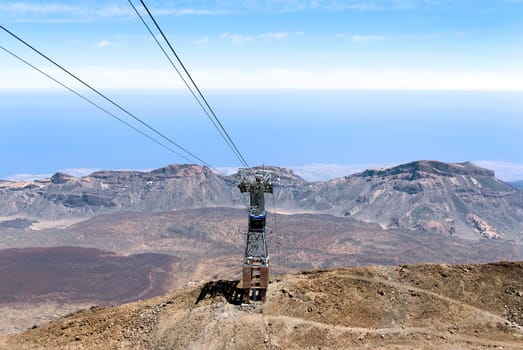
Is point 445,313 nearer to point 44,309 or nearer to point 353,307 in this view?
point 353,307

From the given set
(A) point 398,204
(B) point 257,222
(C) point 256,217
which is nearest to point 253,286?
(B) point 257,222

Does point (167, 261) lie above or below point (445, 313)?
below

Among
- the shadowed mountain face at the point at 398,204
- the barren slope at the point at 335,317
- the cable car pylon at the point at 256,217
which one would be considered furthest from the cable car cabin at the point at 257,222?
the shadowed mountain face at the point at 398,204

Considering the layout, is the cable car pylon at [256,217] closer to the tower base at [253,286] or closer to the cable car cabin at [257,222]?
the cable car cabin at [257,222]

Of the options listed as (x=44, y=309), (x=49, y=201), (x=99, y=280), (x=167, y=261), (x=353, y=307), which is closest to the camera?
(x=353, y=307)

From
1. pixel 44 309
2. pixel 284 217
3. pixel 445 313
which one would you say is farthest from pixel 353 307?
pixel 284 217

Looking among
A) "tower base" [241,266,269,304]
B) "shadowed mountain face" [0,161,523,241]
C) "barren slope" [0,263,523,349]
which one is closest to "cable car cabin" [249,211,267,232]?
"tower base" [241,266,269,304]
